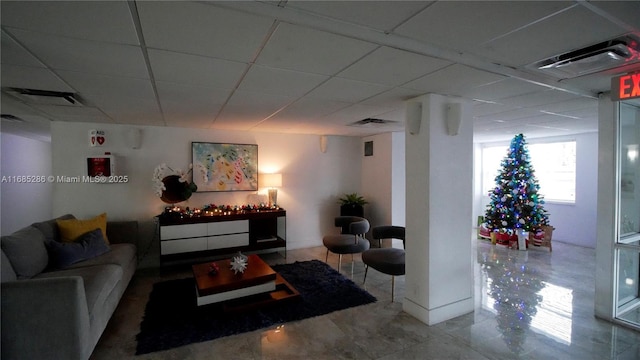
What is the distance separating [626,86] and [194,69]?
10.7ft

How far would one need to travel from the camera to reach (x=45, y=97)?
2.76 m

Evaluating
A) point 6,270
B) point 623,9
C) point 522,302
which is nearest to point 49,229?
point 6,270

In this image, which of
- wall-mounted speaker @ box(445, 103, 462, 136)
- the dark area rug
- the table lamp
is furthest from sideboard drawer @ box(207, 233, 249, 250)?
wall-mounted speaker @ box(445, 103, 462, 136)

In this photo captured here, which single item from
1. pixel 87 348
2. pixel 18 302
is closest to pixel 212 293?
pixel 87 348

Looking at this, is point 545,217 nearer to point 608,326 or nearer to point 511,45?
point 608,326

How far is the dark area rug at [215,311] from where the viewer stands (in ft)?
8.58

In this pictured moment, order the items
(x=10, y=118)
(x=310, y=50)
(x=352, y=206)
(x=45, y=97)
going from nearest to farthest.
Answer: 1. (x=310, y=50)
2. (x=45, y=97)
3. (x=10, y=118)
4. (x=352, y=206)

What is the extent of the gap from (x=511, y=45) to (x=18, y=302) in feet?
12.2

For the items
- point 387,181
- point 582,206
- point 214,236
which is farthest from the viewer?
point 582,206

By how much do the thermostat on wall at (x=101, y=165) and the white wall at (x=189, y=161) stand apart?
0.11 meters

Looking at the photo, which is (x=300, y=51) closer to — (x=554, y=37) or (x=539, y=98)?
(x=554, y=37)

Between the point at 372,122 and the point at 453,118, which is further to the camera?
the point at 372,122

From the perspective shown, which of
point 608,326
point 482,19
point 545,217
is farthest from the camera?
point 545,217

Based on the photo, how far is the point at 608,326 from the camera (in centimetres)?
278
